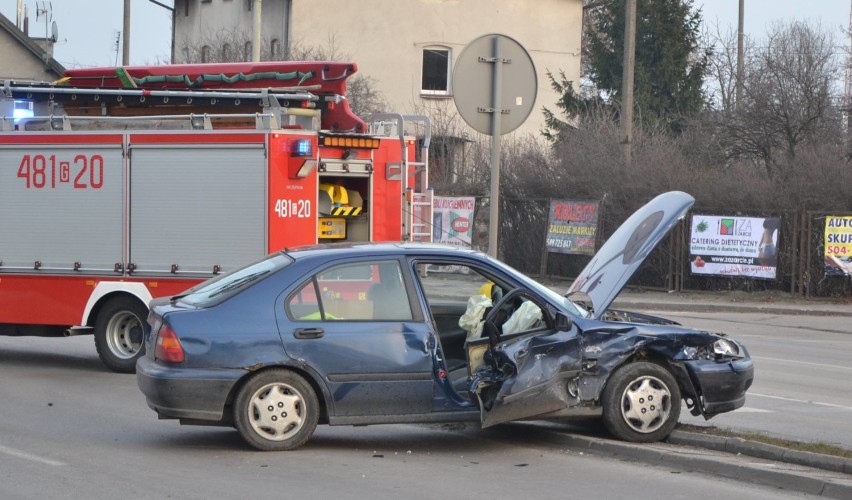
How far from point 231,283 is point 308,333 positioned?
83 centimetres

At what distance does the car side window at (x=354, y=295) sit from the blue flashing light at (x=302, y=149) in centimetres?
407

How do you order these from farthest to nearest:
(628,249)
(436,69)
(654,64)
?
1. (436,69)
2. (654,64)
3. (628,249)

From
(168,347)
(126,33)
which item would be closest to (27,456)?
(168,347)

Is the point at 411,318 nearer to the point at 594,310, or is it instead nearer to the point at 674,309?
the point at 594,310

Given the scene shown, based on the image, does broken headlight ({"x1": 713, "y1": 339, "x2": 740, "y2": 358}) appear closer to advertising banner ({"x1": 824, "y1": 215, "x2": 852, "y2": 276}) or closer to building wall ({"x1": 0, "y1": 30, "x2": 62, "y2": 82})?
advertising banner ({"x1": 824, "y1": 215, "x2": 852, "y2": 276})

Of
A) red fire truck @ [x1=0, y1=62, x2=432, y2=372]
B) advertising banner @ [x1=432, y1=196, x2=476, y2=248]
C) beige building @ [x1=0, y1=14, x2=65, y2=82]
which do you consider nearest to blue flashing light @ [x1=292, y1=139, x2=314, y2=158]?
red fire truck @ [x1=0, y1=62, x2=432, y2=372]

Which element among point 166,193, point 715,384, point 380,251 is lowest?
point 715,384

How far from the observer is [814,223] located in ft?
79.5

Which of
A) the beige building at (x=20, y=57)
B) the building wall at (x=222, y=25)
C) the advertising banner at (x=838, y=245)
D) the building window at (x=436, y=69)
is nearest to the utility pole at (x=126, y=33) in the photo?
the building wall at (x=222, y=25)

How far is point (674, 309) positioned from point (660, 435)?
49.3 feet

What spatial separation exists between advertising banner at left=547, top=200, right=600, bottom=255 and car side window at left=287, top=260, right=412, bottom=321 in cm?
1908

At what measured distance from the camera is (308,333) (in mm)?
8086

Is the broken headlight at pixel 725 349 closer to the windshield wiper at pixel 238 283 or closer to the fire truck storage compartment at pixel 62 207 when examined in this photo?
the windshield wiper at pixel 238 283

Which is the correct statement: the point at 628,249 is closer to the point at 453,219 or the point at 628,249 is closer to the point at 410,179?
the point at 410,179
